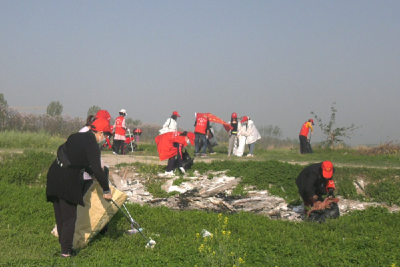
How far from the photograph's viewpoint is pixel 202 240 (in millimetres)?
6555

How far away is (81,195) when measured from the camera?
5777 mm

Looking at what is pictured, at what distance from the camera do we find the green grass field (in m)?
5.47

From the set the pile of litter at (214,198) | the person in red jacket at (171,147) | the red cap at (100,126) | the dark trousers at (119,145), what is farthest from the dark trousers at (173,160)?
the red cap at (100,126)

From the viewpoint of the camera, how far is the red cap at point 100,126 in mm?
6070

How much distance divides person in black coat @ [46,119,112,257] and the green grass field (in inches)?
15.7

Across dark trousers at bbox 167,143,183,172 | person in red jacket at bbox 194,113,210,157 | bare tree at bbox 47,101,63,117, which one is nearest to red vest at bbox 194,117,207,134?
person in red jacket at bbox 194,113,210,157

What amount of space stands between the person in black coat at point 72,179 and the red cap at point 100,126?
9.5 inches

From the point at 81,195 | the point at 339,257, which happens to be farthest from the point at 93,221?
the point at 339,257

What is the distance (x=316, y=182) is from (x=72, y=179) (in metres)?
5.22

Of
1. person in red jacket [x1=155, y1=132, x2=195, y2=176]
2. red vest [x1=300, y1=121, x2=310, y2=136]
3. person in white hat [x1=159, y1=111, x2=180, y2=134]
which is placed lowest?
person in red jacket [x1=155, y1=132, x2=195, y2=176]

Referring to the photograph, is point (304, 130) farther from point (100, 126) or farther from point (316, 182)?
point (100, 126)

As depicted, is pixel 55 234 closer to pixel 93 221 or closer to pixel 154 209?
pixel 93 221

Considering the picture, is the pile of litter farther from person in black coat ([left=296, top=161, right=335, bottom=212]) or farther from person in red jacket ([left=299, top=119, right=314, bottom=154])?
person in red jacket ([left=299, top=119, right=314, bottom=154])

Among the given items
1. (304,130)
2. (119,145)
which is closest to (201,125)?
(119,145)
